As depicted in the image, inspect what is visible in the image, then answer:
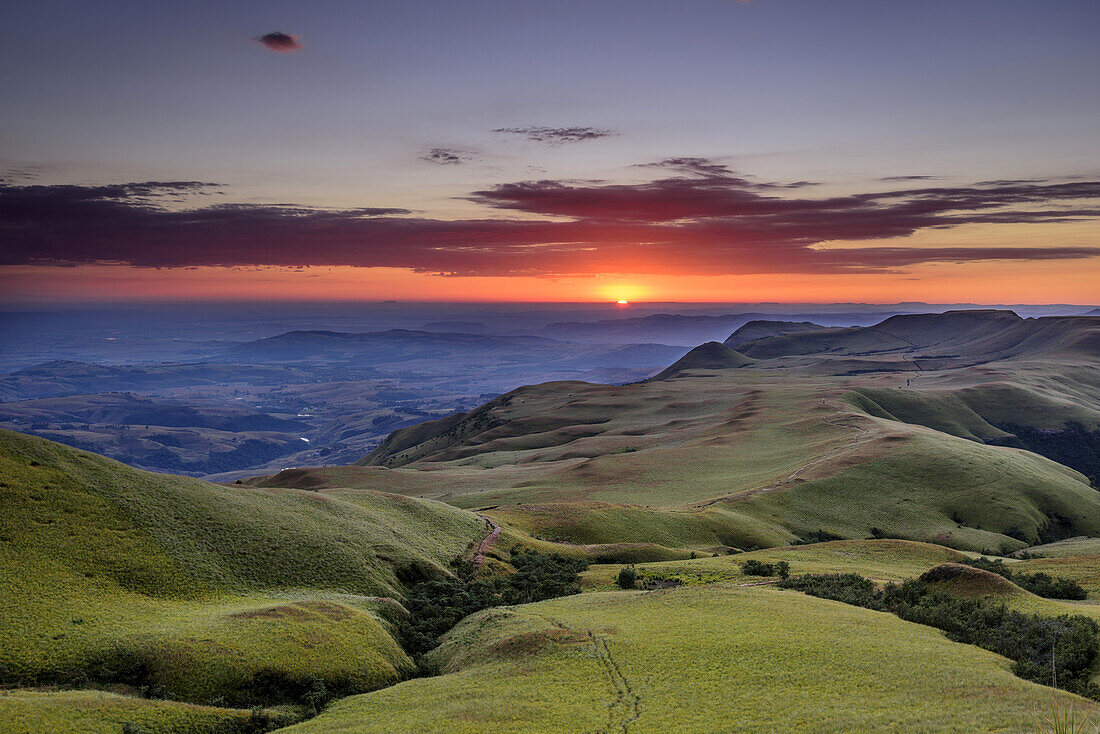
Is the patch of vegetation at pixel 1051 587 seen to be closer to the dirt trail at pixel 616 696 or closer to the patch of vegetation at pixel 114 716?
the dirt trail at pixel 616 696

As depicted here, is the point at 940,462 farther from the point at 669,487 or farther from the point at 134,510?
the point at 134,510

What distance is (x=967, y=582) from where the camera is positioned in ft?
174

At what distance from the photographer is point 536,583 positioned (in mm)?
68812

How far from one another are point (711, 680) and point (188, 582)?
146 feet

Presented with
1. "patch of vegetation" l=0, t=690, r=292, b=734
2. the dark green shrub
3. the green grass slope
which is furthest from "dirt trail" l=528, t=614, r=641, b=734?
the dark green shrub

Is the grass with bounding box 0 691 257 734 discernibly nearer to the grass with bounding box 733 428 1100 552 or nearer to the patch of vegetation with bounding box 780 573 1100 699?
the patch of vegetation with bounding box 780 573 1100 699

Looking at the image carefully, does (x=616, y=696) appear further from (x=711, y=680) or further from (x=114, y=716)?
(x=114, y=716)

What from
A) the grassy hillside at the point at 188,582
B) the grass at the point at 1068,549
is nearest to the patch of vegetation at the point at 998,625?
the grassy hillside at the point at 188,582

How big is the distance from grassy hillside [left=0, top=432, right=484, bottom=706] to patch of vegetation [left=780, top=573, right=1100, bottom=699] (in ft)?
132

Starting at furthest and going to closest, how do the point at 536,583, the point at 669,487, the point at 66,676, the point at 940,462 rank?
the point at 669,487 → the point at 940,462 → the point at 536,583 → the point at 66,676

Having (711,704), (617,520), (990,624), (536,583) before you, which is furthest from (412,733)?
(617,520)

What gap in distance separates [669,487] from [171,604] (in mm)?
111921

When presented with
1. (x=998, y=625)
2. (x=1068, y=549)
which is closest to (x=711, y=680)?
(x=998, y=625)

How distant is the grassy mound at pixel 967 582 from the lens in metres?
51.3
